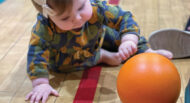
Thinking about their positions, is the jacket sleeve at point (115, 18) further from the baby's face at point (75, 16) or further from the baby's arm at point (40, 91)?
the baby's arm at point (40, 91)

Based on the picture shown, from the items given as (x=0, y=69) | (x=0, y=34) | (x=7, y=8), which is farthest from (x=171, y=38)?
(x=7, y=8)

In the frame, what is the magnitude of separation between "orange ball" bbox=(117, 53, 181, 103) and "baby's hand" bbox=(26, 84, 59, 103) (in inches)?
13.4

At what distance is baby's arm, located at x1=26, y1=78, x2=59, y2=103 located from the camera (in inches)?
37.5

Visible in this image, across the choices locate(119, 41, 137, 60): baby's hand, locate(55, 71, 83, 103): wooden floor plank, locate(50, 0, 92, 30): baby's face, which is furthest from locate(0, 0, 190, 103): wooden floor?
locate(50, 0, 92, 30): baby's face

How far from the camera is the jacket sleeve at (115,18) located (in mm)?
1004

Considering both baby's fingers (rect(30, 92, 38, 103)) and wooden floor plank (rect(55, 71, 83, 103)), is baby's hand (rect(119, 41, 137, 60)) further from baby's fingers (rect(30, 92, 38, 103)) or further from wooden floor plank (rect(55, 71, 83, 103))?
baby's fingers (rect(30, 92, 38, 103))

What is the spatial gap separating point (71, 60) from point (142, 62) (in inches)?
16.3

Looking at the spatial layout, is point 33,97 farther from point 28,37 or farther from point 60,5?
point 28,37

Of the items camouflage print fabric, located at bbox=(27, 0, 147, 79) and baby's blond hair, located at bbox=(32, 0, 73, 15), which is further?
camouflage print fabric, located at bbox=(27, 0, 147, 79)

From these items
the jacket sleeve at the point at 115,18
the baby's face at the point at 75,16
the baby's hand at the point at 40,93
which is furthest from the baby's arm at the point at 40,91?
the jacket sleeve at the point at 115,18

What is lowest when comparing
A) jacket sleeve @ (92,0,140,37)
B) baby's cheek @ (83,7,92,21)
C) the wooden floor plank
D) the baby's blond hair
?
the wooden floor plank

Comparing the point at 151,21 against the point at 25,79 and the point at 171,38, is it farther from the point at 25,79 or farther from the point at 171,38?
the point at 25,79

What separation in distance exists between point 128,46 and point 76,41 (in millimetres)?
244

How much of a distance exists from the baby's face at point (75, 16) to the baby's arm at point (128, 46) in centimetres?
18
